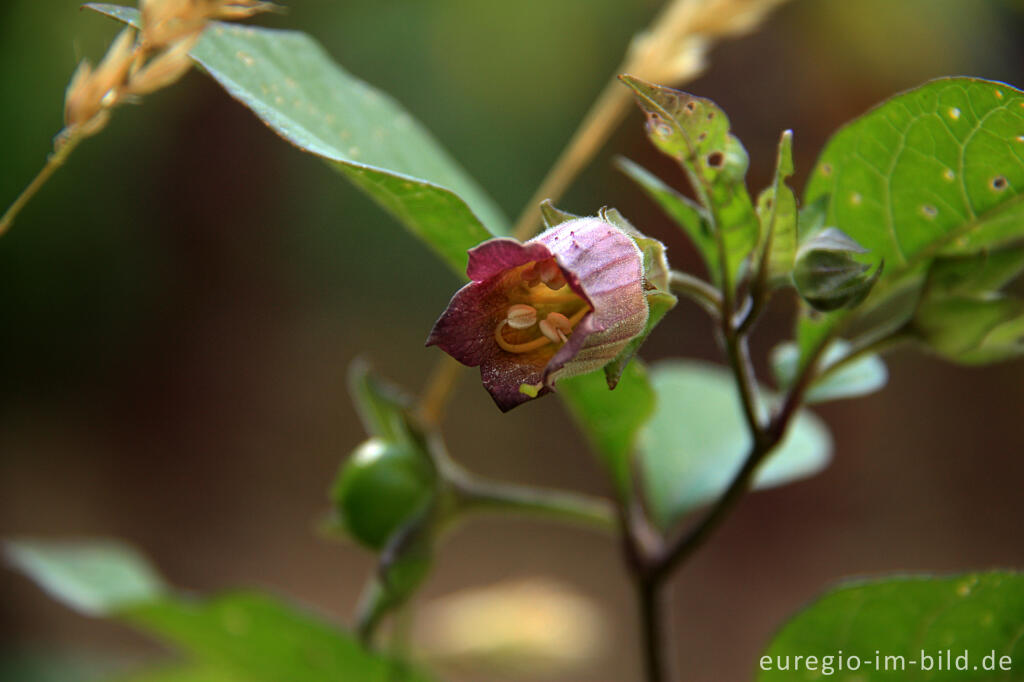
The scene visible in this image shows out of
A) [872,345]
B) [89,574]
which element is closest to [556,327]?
[872,345]

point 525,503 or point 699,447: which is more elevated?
point 525,503

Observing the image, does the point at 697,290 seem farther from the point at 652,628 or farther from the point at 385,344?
the point at 385,344

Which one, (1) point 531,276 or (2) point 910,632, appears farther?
(2) point 910,632

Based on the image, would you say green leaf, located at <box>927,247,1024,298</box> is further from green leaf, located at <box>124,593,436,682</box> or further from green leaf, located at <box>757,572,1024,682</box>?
green leaf, located at <box>124,593,436,682</box>

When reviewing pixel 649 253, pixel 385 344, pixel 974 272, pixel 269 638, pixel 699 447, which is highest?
pixel 649 253

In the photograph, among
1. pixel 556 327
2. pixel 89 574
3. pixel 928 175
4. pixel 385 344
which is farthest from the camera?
pixel 385 344

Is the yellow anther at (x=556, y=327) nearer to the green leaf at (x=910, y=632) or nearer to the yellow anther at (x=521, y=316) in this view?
the yellow anther at (x=521, y=316)

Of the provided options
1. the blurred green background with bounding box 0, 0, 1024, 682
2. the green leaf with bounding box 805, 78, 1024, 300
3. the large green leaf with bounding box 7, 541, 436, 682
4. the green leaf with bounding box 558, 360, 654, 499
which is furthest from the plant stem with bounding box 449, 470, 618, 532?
the blurred green background with bounding box 0, 0, 1024, 682

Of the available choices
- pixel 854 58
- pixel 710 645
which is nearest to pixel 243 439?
pixel 710 645
